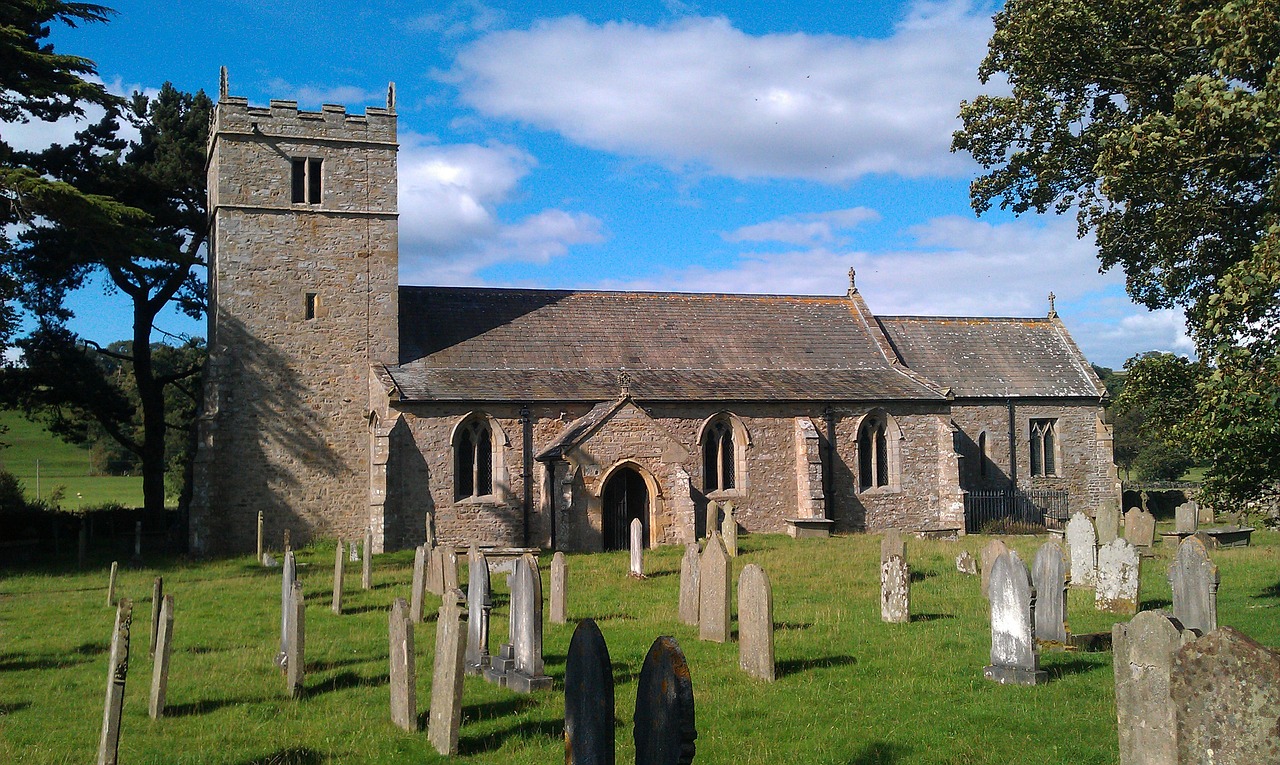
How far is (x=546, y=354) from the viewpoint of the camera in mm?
29375

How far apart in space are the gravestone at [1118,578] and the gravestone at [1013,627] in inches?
182

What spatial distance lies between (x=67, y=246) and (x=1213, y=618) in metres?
30.8

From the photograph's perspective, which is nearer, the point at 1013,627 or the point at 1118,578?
the point at 1013,627

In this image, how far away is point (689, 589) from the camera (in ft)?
46.2

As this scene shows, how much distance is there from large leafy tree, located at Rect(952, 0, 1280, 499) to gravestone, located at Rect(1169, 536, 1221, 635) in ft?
4.24

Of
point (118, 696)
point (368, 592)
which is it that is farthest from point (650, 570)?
point (118, 696)

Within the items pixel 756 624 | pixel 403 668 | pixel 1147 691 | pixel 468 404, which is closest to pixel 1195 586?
pixel 756 624

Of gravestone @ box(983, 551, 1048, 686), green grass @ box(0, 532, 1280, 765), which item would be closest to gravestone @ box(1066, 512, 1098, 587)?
green grass @ box(0, 532, 1280, 765)

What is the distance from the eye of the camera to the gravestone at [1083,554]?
53.4 feet

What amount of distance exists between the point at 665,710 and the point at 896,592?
9282 millimetres

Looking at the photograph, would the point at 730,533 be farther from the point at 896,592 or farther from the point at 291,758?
the point at 291,758

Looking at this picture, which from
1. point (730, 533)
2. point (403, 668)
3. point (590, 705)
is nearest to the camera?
point (590, 705)

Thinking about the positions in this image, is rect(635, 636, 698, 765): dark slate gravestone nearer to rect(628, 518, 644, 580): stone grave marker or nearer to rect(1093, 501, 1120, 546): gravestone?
rect(628, 518, 644, 580): stone grave marker

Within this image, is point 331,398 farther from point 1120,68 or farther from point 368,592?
point 1120,68
